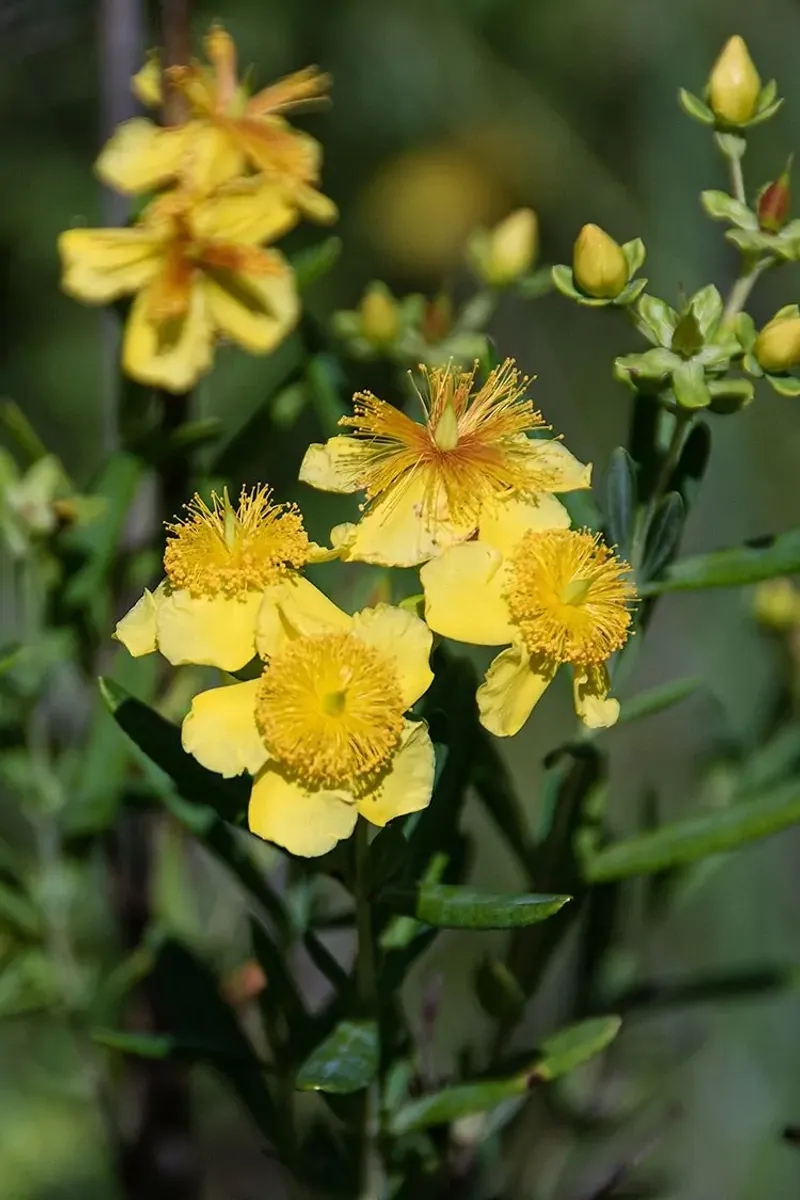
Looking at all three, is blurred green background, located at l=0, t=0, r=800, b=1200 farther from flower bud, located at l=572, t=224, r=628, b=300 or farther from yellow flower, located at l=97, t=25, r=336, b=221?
flower bud, located at l=572, t=224, r=628, b=300

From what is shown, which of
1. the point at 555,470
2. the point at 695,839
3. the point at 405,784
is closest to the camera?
the point at 405,784

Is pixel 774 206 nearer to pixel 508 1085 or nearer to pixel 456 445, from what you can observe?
pixel 456 445

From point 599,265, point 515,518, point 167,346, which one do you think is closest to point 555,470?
point 515,518

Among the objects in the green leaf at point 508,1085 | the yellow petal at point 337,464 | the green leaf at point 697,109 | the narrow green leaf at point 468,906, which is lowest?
the green leaf at point 508,1085

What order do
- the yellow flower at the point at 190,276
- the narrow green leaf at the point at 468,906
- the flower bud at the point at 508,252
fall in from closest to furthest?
1. the narrow green leaf at the point at 468,906
2. the yellow flower at the point at 190,276
3. the flower bud at the point at 508,252

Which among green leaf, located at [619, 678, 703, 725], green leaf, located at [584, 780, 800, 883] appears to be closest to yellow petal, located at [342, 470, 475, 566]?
green leaf, located at [619, 678, 703, 725]

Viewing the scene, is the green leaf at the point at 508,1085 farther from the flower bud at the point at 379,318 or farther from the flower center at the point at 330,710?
the flower bud at the point at 379,318

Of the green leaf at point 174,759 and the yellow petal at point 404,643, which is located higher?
the yellow petal at point 404,643

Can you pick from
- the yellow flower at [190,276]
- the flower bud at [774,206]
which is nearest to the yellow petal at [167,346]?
the yellow flower at [190,276]
